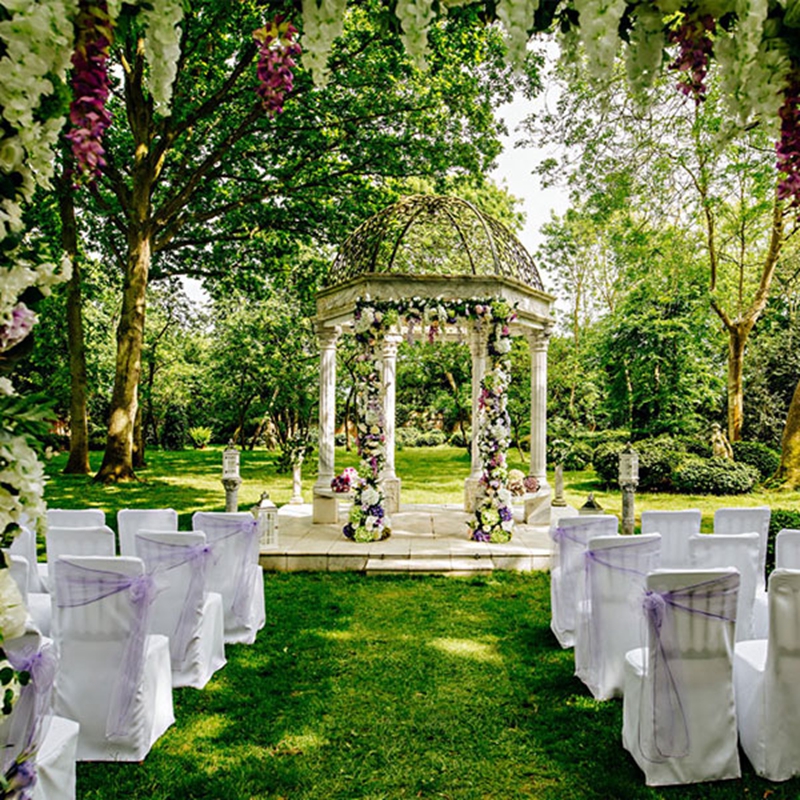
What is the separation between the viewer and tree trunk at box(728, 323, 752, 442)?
16.2 m

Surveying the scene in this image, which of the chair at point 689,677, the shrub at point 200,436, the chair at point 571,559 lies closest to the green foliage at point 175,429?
the shrub at point 200,436

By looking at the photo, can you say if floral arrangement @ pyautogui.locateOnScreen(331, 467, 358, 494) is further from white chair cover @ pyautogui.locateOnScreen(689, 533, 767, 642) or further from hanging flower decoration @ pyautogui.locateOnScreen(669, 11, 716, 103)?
hanging flower decoration @ pyautogui.locateOnScreen(669, 11, 716, 103)

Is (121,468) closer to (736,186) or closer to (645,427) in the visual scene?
(645,427)

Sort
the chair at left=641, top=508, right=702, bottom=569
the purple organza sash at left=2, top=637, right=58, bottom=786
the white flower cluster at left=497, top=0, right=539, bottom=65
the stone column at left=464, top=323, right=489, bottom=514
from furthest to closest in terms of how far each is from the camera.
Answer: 1. the stone column at left=464, top=323, right=489, bottom=514
2. the chair at left=641, top=508, right=702, bottom=569
3. the purple organza sash at left=2, top=637, right=58, bottom=786
4. the white flower cluster at left=497, top=0, right=539, bottom=65

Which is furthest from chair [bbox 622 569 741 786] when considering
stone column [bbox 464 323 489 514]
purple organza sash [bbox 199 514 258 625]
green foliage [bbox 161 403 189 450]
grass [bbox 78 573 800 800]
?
green foliage [bbox 161 403 189 450]

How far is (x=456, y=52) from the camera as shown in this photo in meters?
11.2

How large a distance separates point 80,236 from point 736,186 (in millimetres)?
16641

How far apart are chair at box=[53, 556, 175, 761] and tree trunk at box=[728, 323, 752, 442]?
654 inches

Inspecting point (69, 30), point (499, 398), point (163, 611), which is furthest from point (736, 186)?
point (69, 30)

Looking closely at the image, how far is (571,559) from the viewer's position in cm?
518

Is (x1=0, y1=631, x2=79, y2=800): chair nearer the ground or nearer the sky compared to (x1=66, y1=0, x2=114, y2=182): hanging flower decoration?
nearer the ground

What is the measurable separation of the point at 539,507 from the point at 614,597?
5.68 metres

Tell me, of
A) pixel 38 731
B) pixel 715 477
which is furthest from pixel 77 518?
pixel 715 477

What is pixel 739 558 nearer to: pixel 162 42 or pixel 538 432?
pixel 162 42
